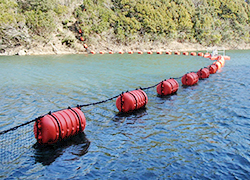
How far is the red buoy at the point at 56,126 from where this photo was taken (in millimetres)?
10984

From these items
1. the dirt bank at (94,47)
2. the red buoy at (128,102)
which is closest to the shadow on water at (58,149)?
the red buoy at (128,102)

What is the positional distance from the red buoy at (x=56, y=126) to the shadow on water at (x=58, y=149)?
38 centimetres

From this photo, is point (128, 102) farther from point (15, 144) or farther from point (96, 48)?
point (96, 48)

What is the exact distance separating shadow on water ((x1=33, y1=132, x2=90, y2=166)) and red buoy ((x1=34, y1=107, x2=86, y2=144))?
38cm

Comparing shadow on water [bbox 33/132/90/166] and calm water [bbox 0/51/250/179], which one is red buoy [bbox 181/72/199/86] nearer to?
calm water [bbox 0/51/250/179]

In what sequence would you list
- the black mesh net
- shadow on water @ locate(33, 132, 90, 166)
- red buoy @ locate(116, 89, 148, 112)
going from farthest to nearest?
red buoy @ locate(116, 89, 148, 112) → the black mesh net → shadow on water @ locate(33, 132, 90, 166)

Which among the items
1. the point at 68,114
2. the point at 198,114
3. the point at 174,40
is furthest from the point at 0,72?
the point at 174,40

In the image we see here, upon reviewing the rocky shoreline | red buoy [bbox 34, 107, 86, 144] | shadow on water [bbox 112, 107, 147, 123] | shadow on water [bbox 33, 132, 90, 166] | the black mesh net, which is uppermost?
the rocky shoreline

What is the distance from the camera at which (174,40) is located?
95188 millimetres

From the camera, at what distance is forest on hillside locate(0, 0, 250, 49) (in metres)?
64.4

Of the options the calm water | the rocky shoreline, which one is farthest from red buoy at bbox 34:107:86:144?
the rocky shoreline

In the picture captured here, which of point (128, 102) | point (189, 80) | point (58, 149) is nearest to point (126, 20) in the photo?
point (189, 80)

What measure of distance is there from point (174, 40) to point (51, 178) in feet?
302

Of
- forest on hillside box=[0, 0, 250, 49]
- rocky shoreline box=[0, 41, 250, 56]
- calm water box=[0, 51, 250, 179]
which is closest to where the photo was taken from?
calm water box=[0, 51, 250, 179]
